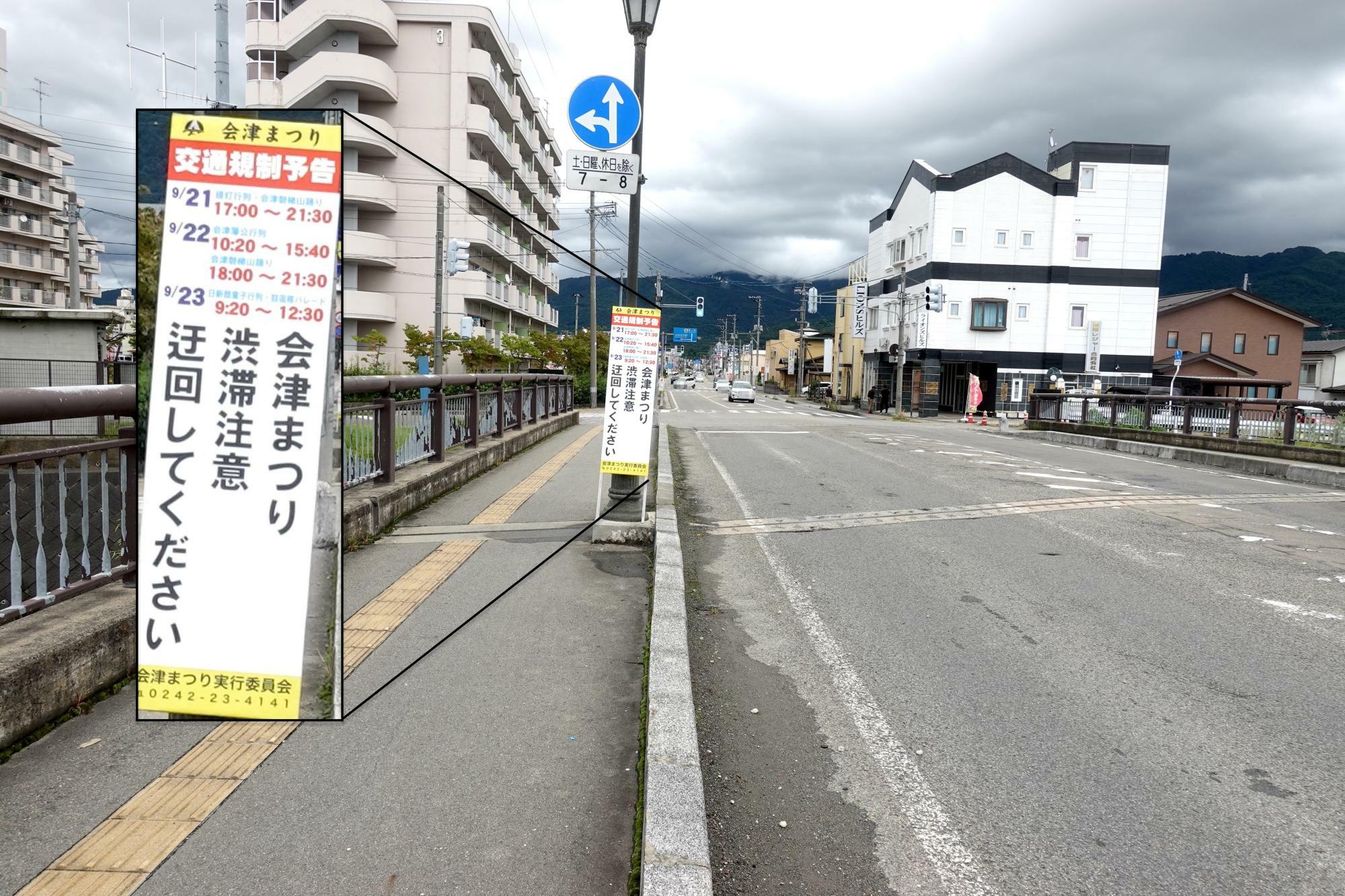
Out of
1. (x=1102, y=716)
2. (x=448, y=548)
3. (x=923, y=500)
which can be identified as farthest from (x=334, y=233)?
(x=923, y=500)

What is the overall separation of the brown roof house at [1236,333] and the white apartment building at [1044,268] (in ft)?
17.9

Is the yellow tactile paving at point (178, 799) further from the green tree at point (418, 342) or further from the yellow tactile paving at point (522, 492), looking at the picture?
the green tree at point (418, 342)

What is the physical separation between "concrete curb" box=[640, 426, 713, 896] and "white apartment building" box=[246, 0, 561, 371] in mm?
32359

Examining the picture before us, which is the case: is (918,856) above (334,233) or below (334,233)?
below

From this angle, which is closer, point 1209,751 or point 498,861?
point 498,861

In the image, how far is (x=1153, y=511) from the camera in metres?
9.62

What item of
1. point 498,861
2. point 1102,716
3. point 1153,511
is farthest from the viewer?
point 1153,511

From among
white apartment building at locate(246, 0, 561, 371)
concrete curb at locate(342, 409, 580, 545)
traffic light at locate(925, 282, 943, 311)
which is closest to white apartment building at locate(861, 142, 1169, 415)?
traffic light at locate(925, 282, 943, 311)

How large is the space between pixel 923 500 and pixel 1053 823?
7.45 meters

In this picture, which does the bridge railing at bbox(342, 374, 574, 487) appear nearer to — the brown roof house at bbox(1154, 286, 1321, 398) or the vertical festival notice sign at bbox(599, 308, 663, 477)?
the vertical festival notice sign at bbox(599, 308, 663, 477)

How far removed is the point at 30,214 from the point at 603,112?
205ft

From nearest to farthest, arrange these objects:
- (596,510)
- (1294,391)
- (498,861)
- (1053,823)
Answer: (498,861), (1053,823), (596,510), (1294,391)

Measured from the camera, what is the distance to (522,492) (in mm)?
9930

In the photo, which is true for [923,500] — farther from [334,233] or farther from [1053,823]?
[334,233]
